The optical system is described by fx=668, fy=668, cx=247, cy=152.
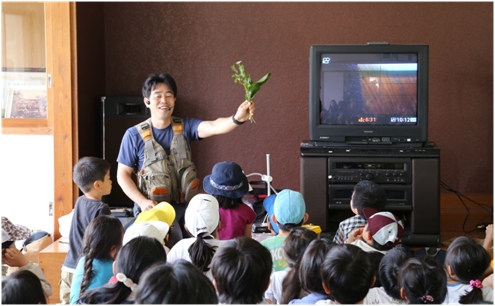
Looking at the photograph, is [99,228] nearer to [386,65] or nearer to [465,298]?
[465,298]

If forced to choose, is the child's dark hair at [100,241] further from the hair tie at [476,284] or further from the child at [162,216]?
the hair tie at [476,284]

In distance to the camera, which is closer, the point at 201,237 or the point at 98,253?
the point at 98,253

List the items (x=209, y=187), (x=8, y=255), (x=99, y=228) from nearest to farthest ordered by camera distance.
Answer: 1. (x=99, y=228)
2. (x=8, y=255)
3. (x=209, y=187)

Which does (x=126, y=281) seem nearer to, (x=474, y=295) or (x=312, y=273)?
(x=312, y=273)

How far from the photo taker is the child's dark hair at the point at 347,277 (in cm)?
207

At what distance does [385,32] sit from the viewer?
526 centimetres

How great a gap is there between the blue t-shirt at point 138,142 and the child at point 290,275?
1447 mm

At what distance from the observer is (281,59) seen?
5367 millimetres

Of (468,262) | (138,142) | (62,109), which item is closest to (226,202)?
(138,142)

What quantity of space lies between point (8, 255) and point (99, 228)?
625 mm

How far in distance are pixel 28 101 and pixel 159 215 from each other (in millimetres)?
2007

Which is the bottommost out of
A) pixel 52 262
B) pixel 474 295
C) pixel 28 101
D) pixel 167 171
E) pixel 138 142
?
pixel 52 262

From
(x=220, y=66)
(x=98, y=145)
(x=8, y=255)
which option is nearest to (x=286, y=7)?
(x=220, y=66)

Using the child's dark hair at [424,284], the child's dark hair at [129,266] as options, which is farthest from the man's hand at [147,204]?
the child's dark hair at [424,284]
